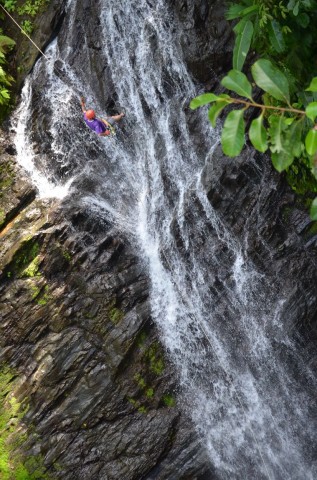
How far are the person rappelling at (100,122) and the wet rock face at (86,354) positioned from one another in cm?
142

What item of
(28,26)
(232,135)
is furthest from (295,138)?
(28,26)

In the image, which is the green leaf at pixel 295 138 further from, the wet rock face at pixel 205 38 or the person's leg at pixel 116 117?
the person's leg at pixel 116 117

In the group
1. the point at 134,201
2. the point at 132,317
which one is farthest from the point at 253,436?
the point at 134,201

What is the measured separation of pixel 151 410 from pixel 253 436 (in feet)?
6.16

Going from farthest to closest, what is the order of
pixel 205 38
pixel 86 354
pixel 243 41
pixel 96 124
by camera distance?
pixel 205 38
pixel 96 124
pixel 86 354
pixel 243 41

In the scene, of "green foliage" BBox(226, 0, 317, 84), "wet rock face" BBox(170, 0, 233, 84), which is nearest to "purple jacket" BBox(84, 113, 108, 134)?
"wet rock face" BBox(170, 0, 233, 84)

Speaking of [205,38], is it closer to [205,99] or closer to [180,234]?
[180,234]

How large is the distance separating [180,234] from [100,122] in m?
2.46

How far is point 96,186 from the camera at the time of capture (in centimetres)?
858

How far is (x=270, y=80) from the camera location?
296cm

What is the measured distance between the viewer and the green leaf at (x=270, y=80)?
117 inches

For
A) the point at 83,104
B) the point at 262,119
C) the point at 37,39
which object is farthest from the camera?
the point at 37,39

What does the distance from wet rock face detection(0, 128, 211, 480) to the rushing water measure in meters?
0.36

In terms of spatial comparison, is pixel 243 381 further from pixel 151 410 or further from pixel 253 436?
pixel 151 410
